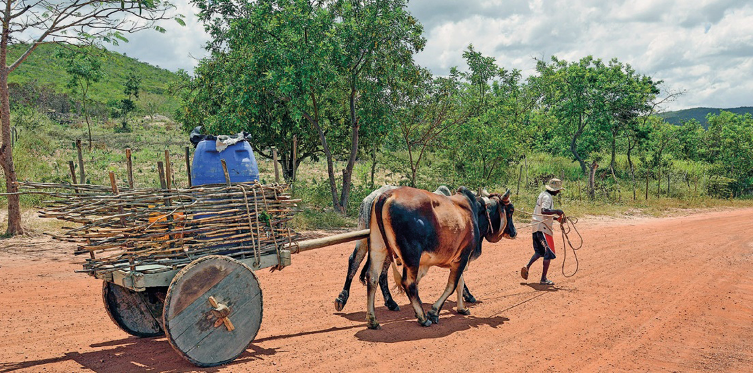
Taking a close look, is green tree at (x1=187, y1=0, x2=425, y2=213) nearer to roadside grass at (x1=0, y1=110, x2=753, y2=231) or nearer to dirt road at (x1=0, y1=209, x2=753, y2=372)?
roadside grass at (x1=0, y1=110, x2=753, y2=231)

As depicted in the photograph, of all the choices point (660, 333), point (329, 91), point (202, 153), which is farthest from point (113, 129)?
point (660, 333)

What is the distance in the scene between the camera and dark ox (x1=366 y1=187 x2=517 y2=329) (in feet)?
21.6

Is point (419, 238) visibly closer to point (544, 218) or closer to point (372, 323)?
point (372, 323)

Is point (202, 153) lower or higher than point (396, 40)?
lower

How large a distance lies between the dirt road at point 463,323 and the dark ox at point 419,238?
0.46 m

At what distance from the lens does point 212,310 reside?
16.9 ft

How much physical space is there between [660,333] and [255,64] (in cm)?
1167

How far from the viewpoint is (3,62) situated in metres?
12.1

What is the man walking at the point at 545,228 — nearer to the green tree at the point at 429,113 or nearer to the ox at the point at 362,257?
the ox at the point at 362,257

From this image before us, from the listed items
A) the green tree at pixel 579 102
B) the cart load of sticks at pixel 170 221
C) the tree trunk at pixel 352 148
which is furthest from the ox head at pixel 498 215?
the green tree at pixel 579 102

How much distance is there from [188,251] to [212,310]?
612 millimetres

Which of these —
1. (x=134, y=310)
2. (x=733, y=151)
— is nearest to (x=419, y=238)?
(x=134, y=310)

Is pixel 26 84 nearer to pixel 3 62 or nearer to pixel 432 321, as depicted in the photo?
pixel 3 62

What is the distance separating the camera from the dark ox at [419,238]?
21.6 ft
